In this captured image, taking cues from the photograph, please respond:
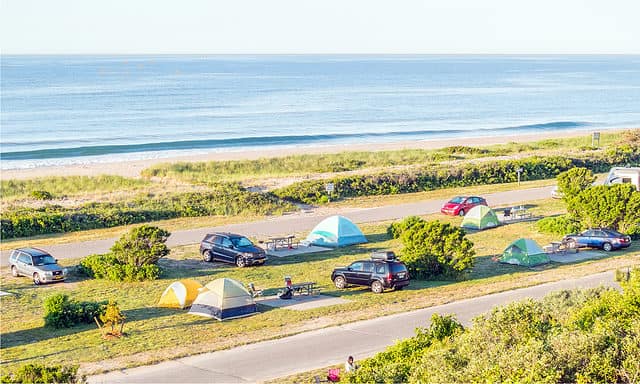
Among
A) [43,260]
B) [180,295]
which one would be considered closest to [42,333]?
[180,295]

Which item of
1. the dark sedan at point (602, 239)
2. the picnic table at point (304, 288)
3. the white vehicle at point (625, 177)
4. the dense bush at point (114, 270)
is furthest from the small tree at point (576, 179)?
the dense bush at point (114, 270)

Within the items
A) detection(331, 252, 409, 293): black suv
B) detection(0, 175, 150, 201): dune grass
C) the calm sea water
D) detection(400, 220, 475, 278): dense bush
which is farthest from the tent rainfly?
the calm sea water

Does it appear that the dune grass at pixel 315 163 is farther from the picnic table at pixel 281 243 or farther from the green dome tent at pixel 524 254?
the green dome tent at pixel 524 254

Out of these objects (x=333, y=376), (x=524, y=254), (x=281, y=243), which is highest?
(x=281, y=243)

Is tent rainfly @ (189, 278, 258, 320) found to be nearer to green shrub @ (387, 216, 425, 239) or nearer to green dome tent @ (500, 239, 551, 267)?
green dome tent @ (500, 239, 551, 267)

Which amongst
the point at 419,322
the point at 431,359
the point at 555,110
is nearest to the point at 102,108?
the point at 555,110

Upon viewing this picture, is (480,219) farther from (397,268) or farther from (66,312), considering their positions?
(66,312)

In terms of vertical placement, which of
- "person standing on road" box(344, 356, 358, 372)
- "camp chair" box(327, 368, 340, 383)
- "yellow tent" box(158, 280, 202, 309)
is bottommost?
"camp chair" box(327, 368, 340, 383)
